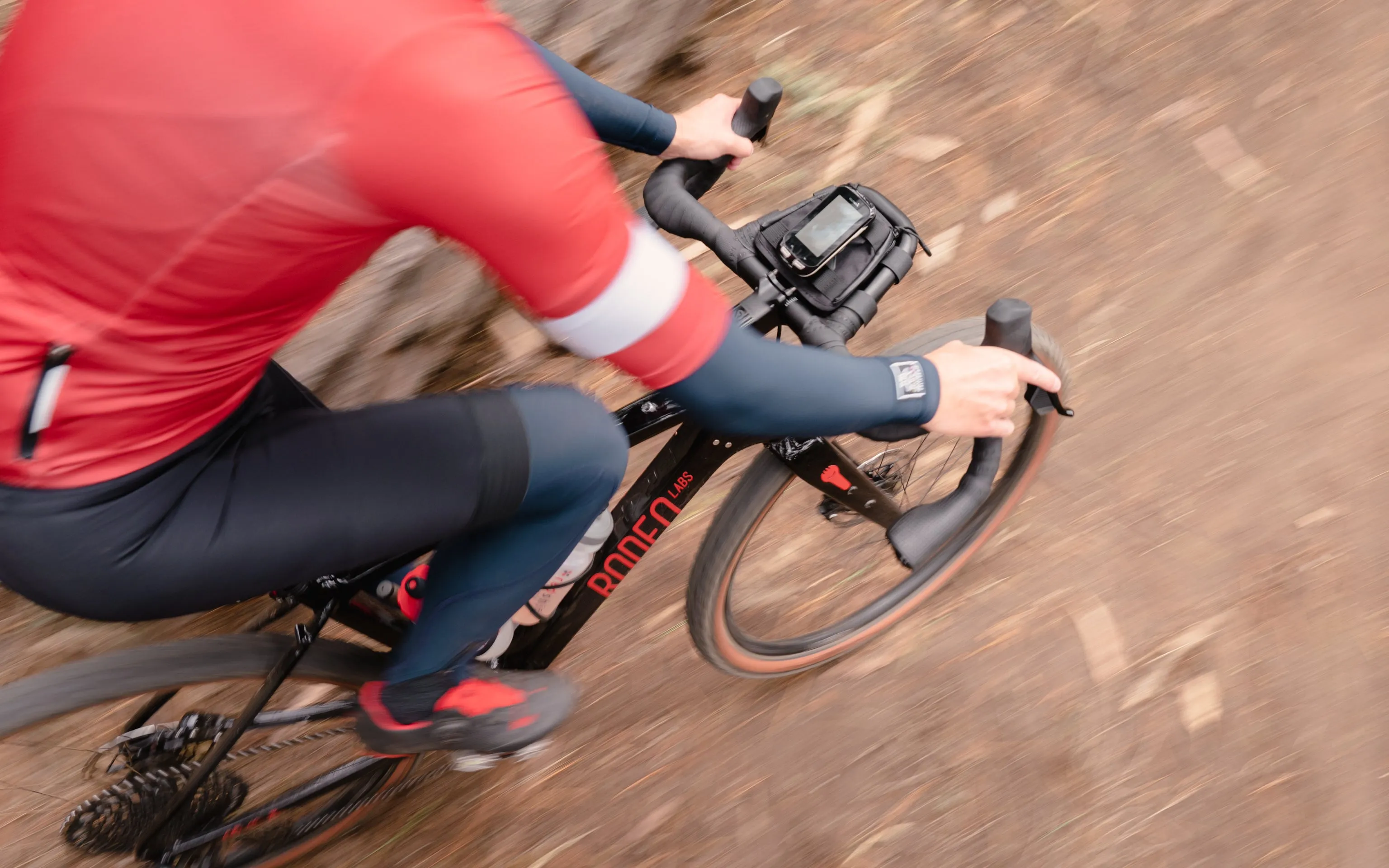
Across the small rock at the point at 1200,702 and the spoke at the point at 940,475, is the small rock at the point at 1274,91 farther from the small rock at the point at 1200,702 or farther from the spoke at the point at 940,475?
the small rock at the point at 1200,702

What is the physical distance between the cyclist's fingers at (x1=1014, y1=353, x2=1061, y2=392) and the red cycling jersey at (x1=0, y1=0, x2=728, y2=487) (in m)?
0.64

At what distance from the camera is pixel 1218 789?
8.60 ft

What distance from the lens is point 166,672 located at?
1.68 metres

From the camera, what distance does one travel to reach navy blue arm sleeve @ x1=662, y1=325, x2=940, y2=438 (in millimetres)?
1369

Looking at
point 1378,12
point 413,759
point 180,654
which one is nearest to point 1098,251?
point 1378,12

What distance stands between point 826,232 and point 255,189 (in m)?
0.93

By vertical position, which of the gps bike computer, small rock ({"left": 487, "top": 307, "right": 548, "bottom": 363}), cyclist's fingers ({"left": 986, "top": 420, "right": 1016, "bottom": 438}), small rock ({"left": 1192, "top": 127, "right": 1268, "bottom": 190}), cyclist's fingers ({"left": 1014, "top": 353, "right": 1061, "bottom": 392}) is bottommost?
small rock ({"left": 487, "top": 307, "right": 548, "bottom": 363})

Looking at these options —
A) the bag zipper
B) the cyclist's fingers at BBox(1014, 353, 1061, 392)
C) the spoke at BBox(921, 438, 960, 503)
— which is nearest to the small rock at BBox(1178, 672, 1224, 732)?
the spoke at BBox(921, 438, 960, 503)

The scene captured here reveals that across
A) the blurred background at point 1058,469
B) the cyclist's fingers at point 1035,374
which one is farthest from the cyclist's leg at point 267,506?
the blurred background at point 1058,469

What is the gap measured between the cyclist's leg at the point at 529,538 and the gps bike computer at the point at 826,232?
0.43m

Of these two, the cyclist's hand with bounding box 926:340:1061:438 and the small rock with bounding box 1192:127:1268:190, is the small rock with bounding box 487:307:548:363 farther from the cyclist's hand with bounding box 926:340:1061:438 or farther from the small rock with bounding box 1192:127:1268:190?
the small rock with bounding box 1192:127:1268:190

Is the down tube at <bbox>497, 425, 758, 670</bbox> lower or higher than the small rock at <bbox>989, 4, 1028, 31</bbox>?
lower

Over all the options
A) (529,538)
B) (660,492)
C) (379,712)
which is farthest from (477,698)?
(660,492)

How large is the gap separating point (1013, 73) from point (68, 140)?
11.5 feet
